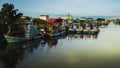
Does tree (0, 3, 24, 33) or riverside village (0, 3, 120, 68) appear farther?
tree (0, 3, 24, 33)

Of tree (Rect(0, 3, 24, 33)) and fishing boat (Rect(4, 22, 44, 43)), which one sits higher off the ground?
tree (Rect(0, 3, 24, 33))

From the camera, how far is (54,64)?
16.8 meters

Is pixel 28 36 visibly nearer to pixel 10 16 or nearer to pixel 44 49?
pixel 10 16

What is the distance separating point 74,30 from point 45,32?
1457 cm

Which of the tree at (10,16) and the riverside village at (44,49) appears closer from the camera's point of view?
the riverside village at (44,49)

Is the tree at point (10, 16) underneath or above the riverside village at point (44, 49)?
above

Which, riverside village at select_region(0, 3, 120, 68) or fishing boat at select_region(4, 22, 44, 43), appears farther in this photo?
fishing boat at select_region(4, 22, 44, 43)

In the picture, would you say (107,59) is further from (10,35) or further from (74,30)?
(74,30)

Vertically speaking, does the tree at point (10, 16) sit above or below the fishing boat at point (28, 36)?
above

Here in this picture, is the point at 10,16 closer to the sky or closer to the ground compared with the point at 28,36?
closer to the sky

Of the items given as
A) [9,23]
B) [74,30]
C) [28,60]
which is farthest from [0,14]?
[74,30]

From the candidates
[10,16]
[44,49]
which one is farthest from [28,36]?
[44,49]

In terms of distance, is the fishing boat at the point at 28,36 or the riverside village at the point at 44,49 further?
the fishing boat at the point at 28,36

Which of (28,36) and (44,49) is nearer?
(44,49)
